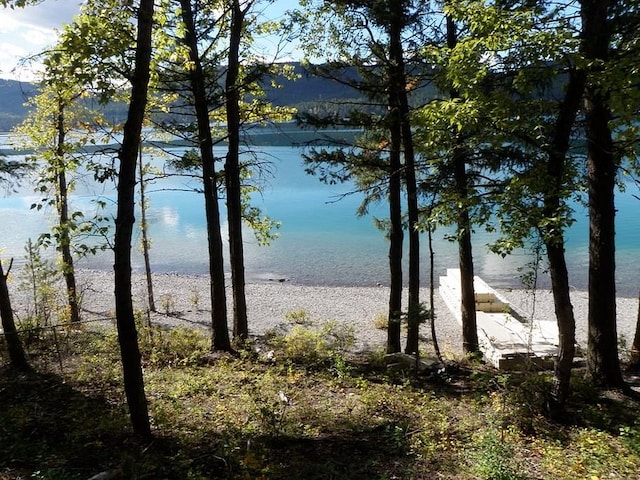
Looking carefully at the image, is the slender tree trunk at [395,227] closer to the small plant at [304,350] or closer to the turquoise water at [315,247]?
the small plant at [304,350]

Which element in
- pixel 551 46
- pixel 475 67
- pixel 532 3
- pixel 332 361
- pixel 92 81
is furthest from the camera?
pixel 332 361

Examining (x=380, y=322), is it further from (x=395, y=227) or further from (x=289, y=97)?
(x=289, y=97)

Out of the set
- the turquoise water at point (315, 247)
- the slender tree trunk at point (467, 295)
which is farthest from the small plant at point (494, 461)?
the turquoise water at point (315, 247)

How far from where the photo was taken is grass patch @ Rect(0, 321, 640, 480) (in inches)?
196

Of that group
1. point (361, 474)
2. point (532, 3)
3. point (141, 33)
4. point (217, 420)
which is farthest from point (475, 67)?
point (217, 420)

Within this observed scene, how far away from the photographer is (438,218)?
6.91 m

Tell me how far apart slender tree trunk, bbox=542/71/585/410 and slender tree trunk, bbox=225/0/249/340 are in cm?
635

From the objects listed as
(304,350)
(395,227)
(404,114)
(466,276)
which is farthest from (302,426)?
(466,276)

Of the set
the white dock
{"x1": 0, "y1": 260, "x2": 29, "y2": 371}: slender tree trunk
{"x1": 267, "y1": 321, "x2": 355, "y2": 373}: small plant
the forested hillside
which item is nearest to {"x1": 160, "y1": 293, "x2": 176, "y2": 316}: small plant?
the forested hillside

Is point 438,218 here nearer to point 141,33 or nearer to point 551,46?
point 551,46

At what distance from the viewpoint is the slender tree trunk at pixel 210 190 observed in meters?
9.32

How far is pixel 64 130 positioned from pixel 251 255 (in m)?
20.9

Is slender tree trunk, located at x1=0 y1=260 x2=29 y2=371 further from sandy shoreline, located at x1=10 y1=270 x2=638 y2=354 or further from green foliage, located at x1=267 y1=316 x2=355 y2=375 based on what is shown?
sandy shoreline, located at x1=10 y1=270 x2=638 y2=354

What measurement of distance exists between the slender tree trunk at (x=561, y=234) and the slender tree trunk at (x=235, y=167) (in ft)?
20.8
